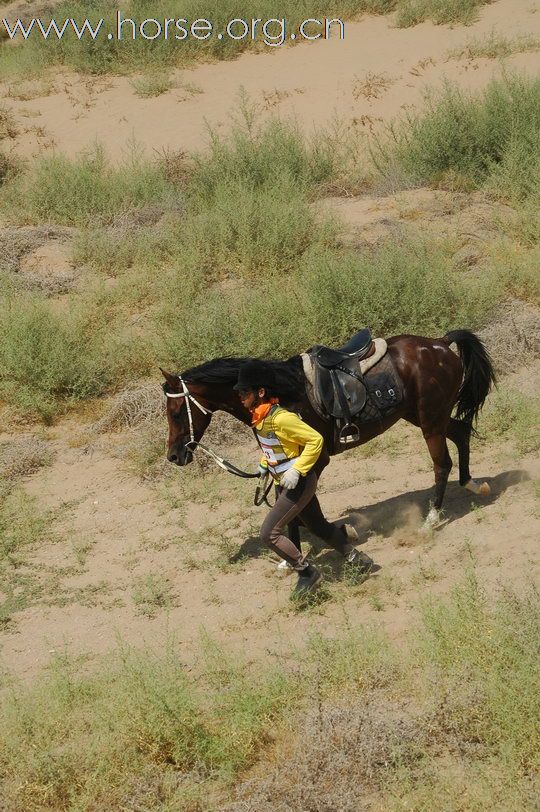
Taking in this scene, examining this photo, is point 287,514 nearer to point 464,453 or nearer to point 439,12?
point 464,453

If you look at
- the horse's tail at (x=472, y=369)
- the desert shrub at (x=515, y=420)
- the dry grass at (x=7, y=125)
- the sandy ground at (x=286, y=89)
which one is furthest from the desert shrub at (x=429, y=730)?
the dry grass at (x=7, y=125)

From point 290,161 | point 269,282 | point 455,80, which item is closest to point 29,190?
point 290,161

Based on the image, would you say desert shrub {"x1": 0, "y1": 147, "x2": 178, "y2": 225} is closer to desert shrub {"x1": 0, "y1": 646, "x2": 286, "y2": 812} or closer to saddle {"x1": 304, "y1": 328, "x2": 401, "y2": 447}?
saddle {"x1": 304, "y1": 328, "x2": 401, "y2": 447}

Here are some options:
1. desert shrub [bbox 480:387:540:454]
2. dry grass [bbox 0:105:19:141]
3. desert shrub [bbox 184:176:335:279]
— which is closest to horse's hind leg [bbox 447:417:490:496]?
desert shrub [bbox 480:387:540:454]

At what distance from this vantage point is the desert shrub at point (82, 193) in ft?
45.0

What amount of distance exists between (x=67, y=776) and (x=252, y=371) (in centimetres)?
263

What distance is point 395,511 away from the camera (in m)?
7.60

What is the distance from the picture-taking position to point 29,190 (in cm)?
1441

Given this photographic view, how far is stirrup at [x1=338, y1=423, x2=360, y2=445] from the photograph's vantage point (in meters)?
6.80

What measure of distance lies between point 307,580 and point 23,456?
3.81 m

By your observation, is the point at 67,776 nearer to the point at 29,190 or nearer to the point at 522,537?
the point at 522,537

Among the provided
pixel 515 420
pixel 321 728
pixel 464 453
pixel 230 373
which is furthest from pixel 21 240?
pixel 321 728

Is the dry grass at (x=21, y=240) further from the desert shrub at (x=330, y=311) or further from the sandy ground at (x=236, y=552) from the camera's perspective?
the sandy ground at (x=236, y=552)

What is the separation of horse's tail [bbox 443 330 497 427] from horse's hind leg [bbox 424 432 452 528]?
42 cm
